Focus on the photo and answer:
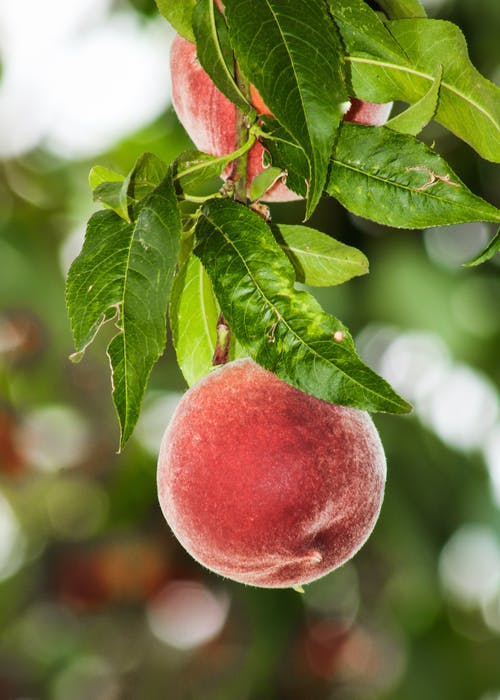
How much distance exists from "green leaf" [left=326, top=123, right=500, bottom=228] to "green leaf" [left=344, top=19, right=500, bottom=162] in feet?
0.27

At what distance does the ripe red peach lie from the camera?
0.99m

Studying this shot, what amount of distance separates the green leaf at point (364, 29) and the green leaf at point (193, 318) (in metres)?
0.28

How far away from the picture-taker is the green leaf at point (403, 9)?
1.01 meters

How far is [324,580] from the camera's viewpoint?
11.4 feet

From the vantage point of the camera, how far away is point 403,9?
1009mm

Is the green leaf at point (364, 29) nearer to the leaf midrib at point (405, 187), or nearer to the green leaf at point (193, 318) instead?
the leaf midrib at point (405, 187)

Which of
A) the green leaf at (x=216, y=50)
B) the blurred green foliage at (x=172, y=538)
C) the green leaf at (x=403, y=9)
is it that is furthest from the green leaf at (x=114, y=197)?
the blurred green foliage at (x=172, y=538)

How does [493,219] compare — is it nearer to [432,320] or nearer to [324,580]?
[432,320]

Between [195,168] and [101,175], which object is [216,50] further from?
[101,175]

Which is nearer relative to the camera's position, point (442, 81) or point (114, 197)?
point (114, 197)

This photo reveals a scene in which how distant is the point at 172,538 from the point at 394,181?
2692 mm

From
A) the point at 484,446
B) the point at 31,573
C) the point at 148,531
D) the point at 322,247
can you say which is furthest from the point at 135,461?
the point at 322,247

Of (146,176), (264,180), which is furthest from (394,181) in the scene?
(146,176)

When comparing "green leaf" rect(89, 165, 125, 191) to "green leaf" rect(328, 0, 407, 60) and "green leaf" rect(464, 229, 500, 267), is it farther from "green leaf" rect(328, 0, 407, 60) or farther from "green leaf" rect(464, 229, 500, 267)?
"green leaf" rect(464, 229, 500, 267)
